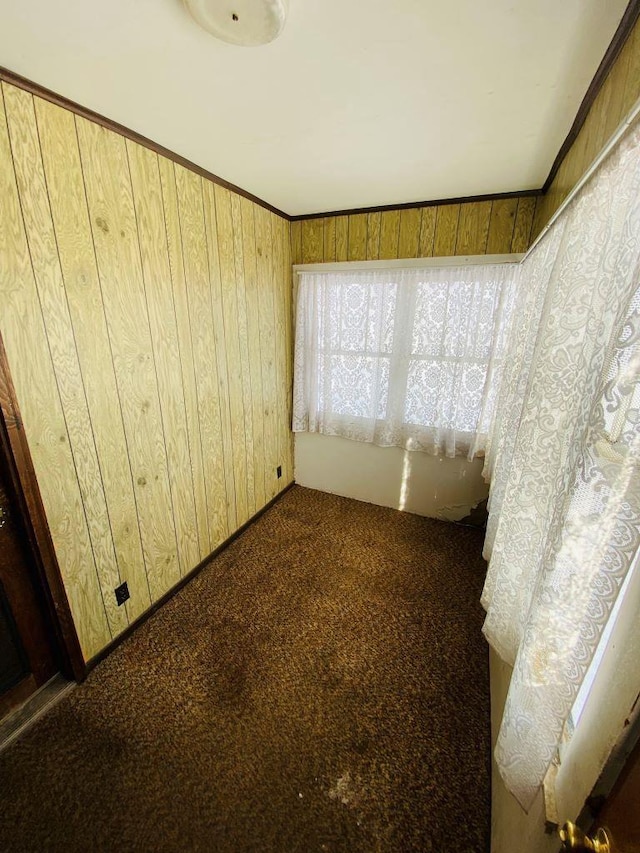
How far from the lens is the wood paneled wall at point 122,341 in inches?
45.3

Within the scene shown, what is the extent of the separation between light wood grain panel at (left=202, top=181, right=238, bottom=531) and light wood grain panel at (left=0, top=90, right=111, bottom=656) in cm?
88

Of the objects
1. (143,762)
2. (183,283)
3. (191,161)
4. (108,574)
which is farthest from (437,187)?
(143,762)

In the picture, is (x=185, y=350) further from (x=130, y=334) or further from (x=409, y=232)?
(x=409, y=232)

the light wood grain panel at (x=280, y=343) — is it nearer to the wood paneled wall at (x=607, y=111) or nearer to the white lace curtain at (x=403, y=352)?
the white lace curtain at (x=403, y=352)

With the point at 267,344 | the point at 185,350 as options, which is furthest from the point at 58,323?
the point at 267,344

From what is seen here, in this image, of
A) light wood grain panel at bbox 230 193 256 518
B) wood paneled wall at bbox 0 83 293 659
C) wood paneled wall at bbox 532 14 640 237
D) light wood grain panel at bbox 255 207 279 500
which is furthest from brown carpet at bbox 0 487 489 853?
wood paneled wall at bbox 532 14 640 237

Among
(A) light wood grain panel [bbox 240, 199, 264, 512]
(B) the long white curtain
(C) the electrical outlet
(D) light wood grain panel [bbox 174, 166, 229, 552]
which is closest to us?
(B) the long white curtain

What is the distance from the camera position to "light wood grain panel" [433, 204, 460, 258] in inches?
83.6

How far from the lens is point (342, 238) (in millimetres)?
2416

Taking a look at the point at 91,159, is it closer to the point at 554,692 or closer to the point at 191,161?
the point at 191,161

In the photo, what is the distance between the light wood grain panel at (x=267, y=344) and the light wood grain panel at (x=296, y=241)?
0.94 ft

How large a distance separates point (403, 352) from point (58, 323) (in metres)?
1.95

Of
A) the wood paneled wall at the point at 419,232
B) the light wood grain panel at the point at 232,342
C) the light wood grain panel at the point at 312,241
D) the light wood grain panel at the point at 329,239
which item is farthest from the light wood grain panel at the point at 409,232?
the light wood grain panel at the point at 232,342

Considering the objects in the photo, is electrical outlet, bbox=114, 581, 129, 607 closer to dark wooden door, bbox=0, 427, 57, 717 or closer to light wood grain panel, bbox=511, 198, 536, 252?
dark wooden door, bbox=0, 427, 57, 717
